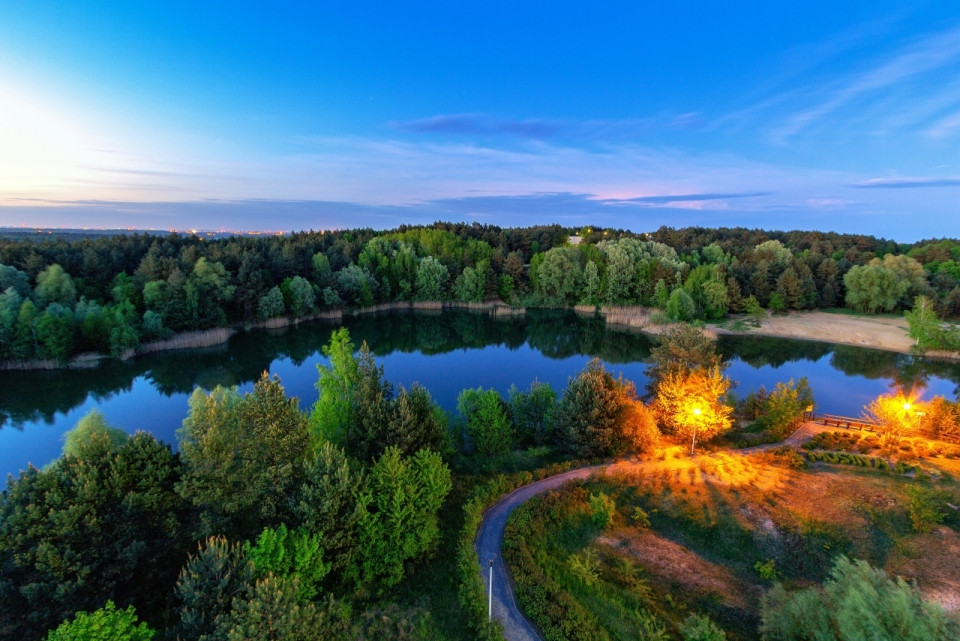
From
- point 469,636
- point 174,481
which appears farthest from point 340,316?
point 469,636

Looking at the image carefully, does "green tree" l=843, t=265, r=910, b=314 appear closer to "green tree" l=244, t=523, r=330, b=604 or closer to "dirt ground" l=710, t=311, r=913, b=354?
"dirt ground" l=710, t=311, r=913, b=354

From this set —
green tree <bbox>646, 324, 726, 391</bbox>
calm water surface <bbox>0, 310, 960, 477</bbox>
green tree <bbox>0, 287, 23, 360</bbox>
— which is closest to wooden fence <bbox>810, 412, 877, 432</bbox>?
calm water surface <bbox>0, 310, 960, 477</bbox>

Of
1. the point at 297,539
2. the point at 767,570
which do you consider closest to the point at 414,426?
the point at 297,539

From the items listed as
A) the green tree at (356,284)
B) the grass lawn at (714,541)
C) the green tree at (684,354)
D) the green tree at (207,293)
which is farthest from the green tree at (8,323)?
the green tree at (684,354)

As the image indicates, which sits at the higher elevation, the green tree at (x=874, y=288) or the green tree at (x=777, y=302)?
the green tree at (x=874, y=288)

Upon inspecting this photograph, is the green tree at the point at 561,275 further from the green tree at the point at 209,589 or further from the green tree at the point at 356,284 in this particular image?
the green tree at the point at 209,589

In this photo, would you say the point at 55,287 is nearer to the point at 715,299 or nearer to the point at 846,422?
the point at 846,422

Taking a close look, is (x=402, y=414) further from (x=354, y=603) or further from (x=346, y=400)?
(x=354, y=603)
